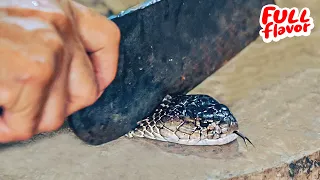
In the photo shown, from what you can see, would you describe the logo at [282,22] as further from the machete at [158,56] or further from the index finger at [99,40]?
the index finger at [99,40]

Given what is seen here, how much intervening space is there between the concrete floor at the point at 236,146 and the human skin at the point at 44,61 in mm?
199

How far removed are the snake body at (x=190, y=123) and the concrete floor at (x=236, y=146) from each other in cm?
3

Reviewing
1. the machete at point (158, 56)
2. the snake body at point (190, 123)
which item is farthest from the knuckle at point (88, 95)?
the snake body at point (190, 123)

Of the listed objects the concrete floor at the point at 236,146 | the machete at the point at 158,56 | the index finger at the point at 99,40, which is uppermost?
the index finger at the point at 99,40

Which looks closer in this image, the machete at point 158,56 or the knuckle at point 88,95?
the knuckle at point 88,95

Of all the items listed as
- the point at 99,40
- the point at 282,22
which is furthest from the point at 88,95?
the point at 282,22

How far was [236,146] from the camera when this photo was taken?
1.56m

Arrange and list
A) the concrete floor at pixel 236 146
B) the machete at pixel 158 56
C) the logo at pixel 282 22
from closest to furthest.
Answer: the concrete floor at pixel 236 146 → the machete at pixel 158 56 → the logo at pixel 282 22

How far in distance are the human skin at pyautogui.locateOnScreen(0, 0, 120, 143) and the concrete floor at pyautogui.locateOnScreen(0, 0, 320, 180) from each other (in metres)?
0.20

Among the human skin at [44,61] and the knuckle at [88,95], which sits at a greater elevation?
the human skin at [44,61]

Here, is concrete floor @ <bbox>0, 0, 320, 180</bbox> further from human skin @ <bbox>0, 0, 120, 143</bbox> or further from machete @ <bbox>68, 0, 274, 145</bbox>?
human skin @ <bbox>0, 0, 120, 143</bbox>

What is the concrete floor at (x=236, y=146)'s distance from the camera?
Result: 143 cm

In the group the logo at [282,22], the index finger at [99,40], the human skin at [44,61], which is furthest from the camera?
the logo at [282,22]

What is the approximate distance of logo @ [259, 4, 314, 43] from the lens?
69.3 inches
